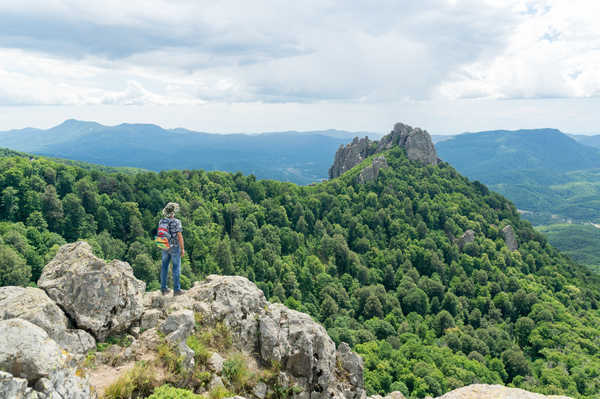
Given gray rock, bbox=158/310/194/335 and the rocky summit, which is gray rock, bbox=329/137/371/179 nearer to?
the rocky summit

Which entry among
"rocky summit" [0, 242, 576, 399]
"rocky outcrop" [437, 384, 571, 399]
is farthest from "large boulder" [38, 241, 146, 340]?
Answer: "rocky outcrop" [437, 384, 571, 399]

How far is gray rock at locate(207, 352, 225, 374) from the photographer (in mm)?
14961

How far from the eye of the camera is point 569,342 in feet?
231

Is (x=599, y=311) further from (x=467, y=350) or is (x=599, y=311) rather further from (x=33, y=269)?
(x=33, y=269)

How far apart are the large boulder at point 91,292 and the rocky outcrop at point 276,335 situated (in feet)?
5.17

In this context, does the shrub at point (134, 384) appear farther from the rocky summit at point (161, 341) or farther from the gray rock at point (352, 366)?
the gray rock at point (352, 366)

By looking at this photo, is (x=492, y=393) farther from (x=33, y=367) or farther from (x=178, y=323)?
(x=33, y=367)

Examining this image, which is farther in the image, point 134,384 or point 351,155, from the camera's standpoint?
point 351,155

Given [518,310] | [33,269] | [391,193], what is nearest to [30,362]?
[33,269]

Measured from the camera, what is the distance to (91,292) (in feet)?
51.2

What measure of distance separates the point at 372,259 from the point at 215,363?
3439 inches

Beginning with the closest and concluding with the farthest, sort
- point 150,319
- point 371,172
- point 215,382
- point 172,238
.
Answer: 1. point 215,382
2. point 150,319
3. point 172,238
4. point 371,172

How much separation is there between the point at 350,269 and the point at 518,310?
4325cm

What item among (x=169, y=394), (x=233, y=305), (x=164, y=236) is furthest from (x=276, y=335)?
(x=164, y=236)
